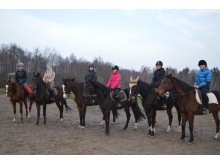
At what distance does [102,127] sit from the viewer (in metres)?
11.7

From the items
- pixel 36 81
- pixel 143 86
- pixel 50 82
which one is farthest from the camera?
pixel 50 82

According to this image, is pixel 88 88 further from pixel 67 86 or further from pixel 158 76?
pixel 158 76

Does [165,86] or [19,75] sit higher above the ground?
[19,75]

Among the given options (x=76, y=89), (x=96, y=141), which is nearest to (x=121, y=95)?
(x=76, y=89)

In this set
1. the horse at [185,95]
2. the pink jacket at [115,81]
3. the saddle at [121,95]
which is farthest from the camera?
the pink jacket at [115,81]

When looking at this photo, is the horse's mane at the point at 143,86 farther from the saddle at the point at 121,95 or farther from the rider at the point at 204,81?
the rider at the point at 204,81

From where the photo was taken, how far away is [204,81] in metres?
9.22

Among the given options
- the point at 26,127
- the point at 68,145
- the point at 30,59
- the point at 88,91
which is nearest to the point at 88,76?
the point at 88,91

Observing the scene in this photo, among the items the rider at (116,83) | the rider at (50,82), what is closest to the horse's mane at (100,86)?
the rider at (116,83)

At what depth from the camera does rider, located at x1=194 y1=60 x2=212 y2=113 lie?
29.5 feet

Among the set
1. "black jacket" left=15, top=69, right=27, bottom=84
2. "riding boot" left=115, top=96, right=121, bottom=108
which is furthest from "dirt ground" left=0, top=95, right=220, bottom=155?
"black jacket" left=15, top=69, right=27, bottom=84

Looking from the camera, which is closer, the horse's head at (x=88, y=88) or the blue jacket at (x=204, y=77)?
the blue jacket at (x=204, y=77)

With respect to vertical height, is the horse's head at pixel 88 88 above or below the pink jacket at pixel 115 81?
below

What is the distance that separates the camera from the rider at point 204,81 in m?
8.98
